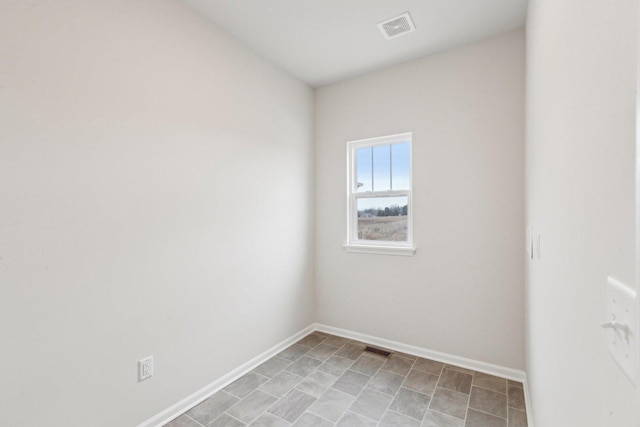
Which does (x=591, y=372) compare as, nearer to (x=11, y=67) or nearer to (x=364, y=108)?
(x=11, y=67)

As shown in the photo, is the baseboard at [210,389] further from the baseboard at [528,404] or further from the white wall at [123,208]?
the baseboard at [528,404]

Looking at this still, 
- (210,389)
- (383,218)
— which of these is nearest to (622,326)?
(210,389)

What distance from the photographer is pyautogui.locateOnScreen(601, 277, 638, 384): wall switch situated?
40 centimetres

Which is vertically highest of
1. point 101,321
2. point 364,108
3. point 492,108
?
point 364,108

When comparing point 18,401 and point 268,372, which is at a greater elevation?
point 18,401

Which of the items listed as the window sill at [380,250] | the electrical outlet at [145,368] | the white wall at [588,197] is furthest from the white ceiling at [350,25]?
the electrical outlet at [145,368]

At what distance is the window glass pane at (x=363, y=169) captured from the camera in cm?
324

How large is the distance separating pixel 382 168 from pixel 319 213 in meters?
0.88

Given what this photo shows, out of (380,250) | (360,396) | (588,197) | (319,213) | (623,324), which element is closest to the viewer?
(623,324)

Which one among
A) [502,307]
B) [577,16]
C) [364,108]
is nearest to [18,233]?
[577,16]

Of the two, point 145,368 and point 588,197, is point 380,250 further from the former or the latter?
point 588,197

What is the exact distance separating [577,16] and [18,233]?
223 cm

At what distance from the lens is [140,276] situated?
5.98ft

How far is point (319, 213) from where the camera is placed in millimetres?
3439
